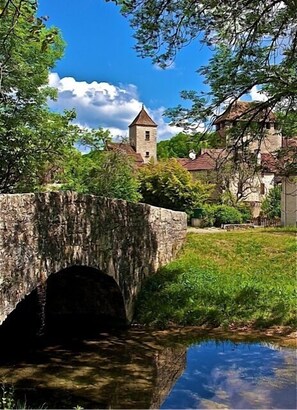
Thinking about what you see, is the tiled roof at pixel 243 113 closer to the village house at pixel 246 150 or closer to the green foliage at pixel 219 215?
the village house at pixel 246 150

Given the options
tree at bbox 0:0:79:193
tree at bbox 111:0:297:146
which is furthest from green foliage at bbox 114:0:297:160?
tree at bbox 0:0:79:193

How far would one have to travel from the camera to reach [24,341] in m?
9.73

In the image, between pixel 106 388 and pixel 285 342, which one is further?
pixel 285 342

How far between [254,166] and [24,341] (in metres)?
5.68

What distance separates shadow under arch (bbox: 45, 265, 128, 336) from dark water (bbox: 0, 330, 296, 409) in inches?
37.9

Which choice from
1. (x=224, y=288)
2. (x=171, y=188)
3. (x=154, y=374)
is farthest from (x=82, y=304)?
(x=171, y=188)

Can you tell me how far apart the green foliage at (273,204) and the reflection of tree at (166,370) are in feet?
65.0

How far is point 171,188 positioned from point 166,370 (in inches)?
722

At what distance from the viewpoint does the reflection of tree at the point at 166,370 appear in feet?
22.2

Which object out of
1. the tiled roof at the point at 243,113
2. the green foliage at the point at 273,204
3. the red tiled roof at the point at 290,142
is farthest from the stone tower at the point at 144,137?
the tiled roof at the point at 243,113

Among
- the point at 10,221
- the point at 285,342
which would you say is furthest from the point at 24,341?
the point at 285,342

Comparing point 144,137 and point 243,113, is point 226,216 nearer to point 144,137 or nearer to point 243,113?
point 243,113

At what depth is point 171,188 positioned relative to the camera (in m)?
25.9

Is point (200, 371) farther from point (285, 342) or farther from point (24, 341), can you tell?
point (24, 341)
